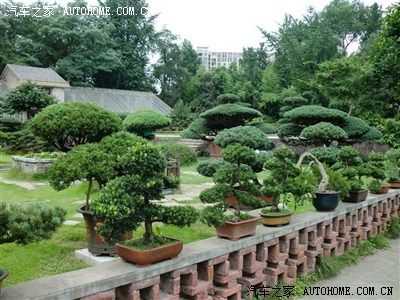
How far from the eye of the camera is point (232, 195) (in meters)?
3.60

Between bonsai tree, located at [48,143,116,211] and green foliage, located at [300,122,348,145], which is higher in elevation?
green foliage, located at [300,122,348,145]

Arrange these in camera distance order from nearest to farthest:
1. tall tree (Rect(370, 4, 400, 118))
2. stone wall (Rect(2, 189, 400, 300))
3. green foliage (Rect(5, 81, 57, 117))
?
stone wall (Rect(2, 189, 400, 300)) < tall tree (Rect(370, 4, 400, 118)) < green foliage (Rect(5, 81, 57, 117))

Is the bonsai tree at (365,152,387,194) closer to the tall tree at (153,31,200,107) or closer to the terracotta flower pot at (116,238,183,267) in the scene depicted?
the terracotta flower pot at (116,238,183,267)

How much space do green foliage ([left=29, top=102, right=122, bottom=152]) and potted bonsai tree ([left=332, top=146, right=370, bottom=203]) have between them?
331 cm

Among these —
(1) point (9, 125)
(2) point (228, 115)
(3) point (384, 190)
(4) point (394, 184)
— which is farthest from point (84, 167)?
(1) point (9, 125)

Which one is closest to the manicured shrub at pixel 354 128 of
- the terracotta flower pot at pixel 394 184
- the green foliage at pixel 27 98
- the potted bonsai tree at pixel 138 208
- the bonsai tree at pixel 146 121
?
the bonsai tree at pixel 146 121

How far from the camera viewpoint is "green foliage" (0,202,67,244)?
2242mm

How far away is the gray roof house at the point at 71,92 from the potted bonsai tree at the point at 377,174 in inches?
847

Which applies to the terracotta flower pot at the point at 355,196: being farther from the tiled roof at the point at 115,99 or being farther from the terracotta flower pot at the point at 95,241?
the tiled roof at the point at 115,99

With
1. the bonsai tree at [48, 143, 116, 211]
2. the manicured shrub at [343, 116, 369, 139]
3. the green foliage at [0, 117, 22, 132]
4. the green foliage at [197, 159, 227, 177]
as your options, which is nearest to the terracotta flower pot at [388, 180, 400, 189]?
the green foliage at [197, 159, 227, 177]

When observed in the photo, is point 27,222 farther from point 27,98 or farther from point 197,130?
point 27,98

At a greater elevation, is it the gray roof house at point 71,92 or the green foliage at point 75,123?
the gray roof house at point 71,92

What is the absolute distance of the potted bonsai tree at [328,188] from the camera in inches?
188

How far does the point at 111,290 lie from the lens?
2422mm
